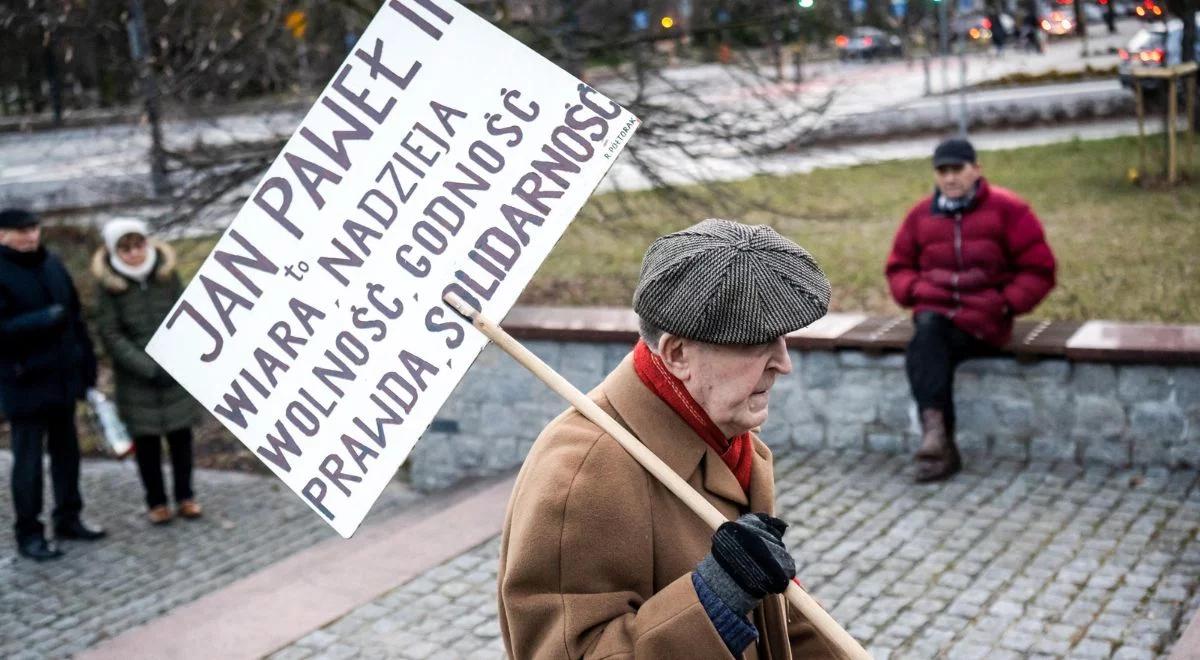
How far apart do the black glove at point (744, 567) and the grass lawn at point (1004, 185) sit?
6752mm

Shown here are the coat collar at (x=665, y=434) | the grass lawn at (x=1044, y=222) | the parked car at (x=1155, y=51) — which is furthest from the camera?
the parked car at (x=1155, y=51)

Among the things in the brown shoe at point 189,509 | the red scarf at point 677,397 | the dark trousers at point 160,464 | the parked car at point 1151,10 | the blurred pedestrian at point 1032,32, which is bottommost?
the blurred pedestrian at point 1032,32

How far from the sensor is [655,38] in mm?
10102

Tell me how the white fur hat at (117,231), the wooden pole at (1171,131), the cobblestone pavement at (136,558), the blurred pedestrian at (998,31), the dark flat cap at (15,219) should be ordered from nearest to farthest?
the cobblestone pavement at (136,558)
the dark flat cap at (15,219)
the white fur hat at (117,231)
the wooden pole at (1171,131)
the blurred pedestrian at (998,31)

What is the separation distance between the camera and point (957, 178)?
730cm

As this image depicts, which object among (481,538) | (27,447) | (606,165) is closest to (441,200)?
(606,165)

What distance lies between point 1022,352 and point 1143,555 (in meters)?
1.54

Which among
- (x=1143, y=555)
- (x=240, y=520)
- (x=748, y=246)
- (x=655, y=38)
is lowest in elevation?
(x=240, y=520)

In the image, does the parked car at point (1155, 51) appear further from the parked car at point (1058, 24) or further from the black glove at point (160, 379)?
the parked car at point (1058, 24)

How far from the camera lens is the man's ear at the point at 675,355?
262 centimetres

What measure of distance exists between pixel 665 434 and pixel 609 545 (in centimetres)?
28

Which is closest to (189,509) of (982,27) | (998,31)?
(998,31)

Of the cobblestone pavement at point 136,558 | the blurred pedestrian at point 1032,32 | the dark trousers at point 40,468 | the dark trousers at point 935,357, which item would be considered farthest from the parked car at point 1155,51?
the blurred pedestrian at point 1032,32

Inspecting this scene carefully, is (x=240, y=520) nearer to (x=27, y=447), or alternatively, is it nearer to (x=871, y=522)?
(x=27, y=447)
